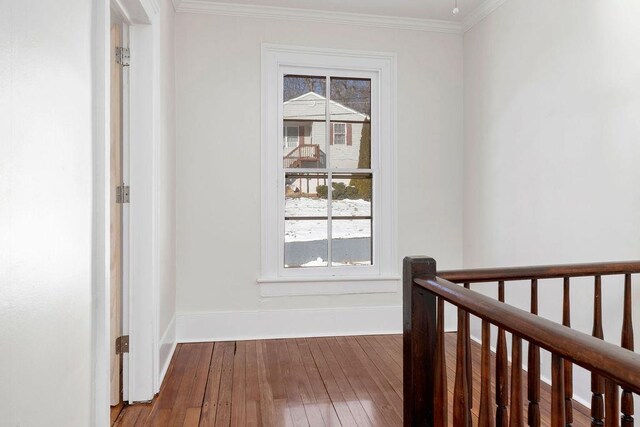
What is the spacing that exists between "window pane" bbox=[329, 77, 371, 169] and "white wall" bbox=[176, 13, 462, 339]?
28 centimetres

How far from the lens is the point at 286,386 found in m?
2.46

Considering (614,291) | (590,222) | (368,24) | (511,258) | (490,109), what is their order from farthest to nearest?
(368,24)
(490,109)
(511,258)
(590,222)
(614,291)

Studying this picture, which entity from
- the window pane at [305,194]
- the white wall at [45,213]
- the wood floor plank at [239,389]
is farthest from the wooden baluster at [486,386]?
the window pane at [305,194]

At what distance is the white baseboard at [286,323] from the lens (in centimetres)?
323

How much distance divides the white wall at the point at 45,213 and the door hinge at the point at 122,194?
3.23 feet

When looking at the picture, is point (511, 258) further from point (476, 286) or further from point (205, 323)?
point (205, 323)

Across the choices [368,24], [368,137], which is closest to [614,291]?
[368,137]

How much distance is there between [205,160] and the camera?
10.6 ft

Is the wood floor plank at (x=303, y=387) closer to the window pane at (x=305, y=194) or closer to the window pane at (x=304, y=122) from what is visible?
the window pane at (x=305, y=194)

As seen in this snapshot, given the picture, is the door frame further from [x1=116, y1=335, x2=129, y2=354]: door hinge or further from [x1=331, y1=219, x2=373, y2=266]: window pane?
[x1=331, y1=219, x2=373, y2=266]: window pane

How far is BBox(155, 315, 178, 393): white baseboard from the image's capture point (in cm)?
249

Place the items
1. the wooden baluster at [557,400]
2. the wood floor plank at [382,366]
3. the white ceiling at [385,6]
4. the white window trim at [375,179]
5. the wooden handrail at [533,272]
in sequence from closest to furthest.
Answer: the wooden baluster at [557,400], the wooden handrail at [533,272], the wood floor plank at [382,366], the white ceiling at [385,6], the white window trim at [375,179]

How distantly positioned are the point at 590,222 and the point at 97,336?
7.90 ft

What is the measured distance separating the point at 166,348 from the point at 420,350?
81.3 inches
